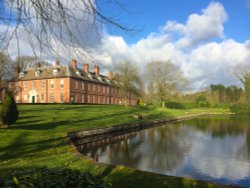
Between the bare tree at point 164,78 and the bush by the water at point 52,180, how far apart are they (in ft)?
188

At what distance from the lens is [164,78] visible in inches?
2357

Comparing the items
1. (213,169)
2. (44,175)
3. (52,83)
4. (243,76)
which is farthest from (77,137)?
(243,76)

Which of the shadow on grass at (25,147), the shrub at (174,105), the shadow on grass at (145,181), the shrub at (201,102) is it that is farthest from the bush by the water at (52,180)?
the shrub at (201,102)

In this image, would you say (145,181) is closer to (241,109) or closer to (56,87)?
(56,87)

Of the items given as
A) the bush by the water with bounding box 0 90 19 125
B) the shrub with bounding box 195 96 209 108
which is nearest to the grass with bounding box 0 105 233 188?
the bush by the water with bounding box 0 90 19 125

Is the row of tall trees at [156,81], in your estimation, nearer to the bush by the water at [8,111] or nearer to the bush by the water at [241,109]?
the bush by the water at [241,109]

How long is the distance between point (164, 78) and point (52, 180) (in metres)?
57.8

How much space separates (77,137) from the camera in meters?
18.2

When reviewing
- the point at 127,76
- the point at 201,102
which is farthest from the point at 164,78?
the point at 201,102

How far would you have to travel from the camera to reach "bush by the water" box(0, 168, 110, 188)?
2.88m

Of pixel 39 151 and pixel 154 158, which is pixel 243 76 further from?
pixel 39 151

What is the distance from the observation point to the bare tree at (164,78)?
2366 inches

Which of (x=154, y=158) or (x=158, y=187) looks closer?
(x=158, y=187)

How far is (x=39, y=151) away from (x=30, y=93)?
154 feet
